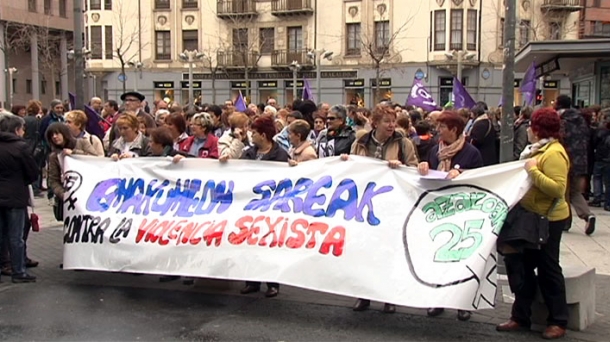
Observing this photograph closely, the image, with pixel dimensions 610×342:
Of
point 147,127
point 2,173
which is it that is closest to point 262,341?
point 2,173

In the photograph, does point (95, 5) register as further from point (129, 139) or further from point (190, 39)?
point (129, 139)

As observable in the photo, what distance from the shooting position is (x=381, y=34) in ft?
146

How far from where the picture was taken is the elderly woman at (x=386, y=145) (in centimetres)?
670

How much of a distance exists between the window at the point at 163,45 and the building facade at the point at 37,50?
1433cm

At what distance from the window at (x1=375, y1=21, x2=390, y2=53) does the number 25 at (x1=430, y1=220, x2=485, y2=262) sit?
1525 inches

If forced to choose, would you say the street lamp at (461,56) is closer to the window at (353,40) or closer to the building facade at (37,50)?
the window at (353,40)

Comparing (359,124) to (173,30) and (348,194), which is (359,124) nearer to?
(348,194)

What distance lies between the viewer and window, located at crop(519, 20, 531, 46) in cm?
4303

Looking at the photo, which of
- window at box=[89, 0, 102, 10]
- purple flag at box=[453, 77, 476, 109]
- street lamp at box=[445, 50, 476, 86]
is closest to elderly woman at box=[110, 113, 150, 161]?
purple flag at box=[453, 77, 476, 109]

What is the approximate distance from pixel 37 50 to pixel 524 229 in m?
65.1

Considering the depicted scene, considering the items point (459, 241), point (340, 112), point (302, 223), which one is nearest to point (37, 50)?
point (340, 112)

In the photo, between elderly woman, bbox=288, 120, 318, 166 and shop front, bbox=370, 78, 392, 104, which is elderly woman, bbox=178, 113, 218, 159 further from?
shop front, bbox=370, 78, 392, 104

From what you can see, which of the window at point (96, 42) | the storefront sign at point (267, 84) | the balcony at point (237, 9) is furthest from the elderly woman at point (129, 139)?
the window at point (96, 42)

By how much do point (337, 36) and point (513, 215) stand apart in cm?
4075
